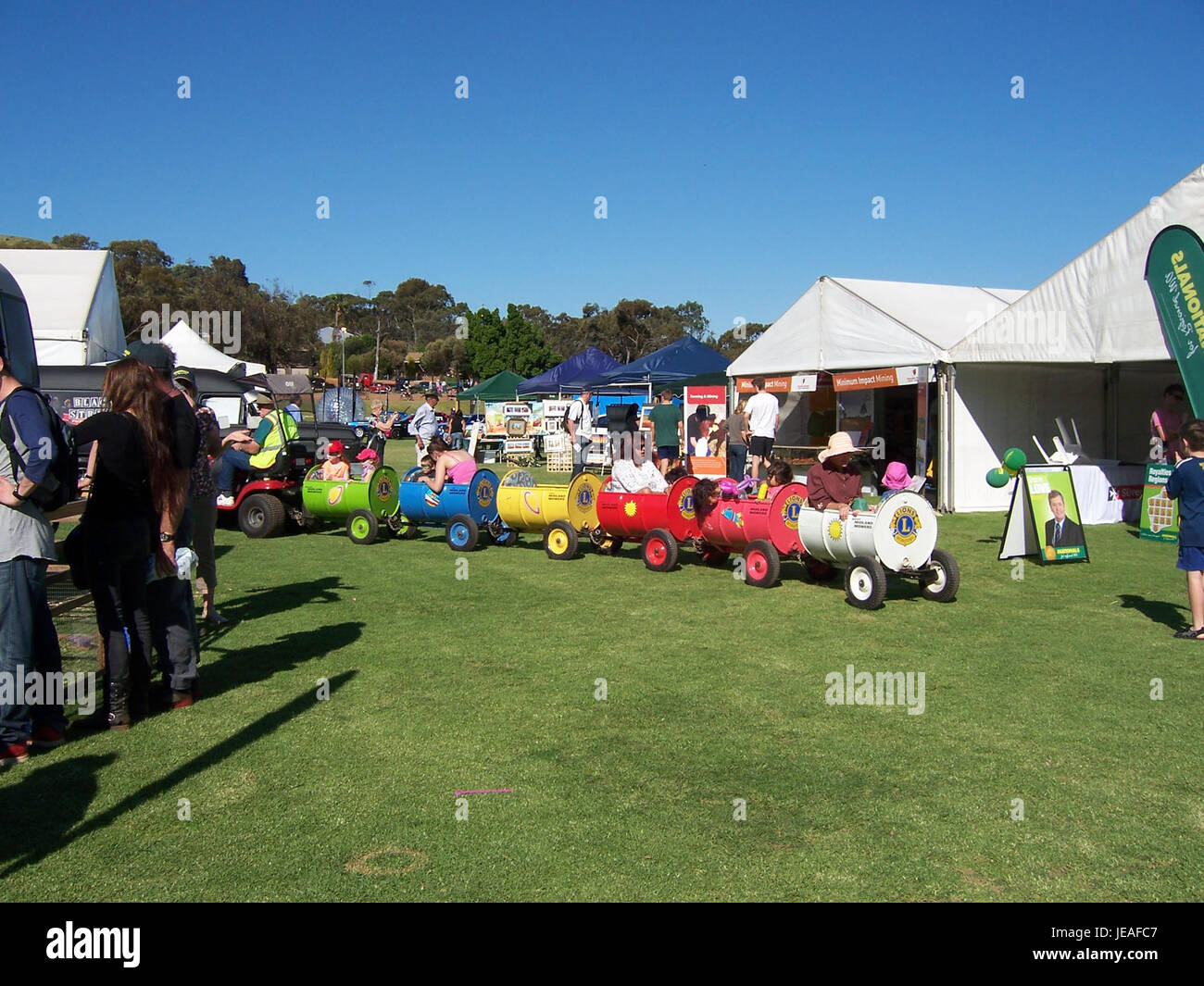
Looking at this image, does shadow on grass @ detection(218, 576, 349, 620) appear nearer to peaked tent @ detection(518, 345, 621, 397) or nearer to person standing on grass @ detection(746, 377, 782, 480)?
person standing on grass @ detection(746, 377, 782, 480)

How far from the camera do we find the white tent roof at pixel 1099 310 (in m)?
13.0

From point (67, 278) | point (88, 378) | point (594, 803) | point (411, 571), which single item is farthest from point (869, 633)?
point (67, 278)

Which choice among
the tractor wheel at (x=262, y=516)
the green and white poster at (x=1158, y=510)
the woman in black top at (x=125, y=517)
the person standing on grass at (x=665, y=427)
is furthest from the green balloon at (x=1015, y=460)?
the tractor wheel at (x=262, y=516)

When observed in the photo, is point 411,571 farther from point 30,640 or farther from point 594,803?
point 594,803

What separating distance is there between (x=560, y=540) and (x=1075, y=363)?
9714 millimetres

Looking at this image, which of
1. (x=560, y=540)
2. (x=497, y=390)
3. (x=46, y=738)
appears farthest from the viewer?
(x=497, y=390)

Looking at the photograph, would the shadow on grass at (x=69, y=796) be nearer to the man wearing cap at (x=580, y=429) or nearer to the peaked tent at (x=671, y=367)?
the man wearing cap at (x=580, y=429)

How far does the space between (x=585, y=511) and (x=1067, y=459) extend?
8.59 metres

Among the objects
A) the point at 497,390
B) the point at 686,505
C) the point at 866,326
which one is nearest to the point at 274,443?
the point at 686,505

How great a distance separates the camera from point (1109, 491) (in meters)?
15.5

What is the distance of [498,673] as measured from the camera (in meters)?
6.54

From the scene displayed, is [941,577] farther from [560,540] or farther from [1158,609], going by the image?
[560,540]

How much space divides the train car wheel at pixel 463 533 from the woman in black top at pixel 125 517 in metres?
6.63
